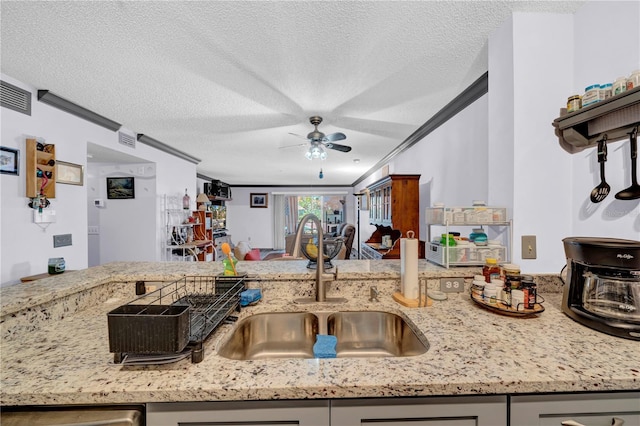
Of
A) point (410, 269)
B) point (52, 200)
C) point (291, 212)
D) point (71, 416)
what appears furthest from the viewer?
point (291, 212)

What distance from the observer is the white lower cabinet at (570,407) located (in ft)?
2.26

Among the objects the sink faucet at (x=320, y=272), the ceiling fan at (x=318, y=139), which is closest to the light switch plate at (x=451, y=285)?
the sink faucet at (x=320, y=272)

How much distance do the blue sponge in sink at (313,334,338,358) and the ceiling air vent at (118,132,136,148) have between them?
3.64 metres

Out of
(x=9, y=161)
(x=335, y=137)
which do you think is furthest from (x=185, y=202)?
(x=335, y=137)

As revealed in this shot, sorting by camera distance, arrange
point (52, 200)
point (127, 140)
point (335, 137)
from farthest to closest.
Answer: point (127, 140)
point (335, 137)
point (52, 200)

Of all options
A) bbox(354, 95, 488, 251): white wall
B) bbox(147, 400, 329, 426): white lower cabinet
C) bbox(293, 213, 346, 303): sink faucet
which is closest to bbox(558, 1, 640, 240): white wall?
bbox(354, 95, 488, 251): white wall

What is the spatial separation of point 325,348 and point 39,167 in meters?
2.82

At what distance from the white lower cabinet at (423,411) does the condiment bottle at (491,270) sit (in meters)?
0.67

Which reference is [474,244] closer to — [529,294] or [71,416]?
[529,294]

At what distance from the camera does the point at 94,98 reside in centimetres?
239

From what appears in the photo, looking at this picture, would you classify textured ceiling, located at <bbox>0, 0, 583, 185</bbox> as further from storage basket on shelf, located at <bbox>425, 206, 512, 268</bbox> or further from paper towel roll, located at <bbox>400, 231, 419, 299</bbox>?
paper towel roll, located at <bbox>400, 231, 419, 299</bbox>

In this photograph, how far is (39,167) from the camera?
2156mm

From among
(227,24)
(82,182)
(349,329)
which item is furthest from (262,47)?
(82,182)

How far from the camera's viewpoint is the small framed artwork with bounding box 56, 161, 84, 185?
7.82 ft
